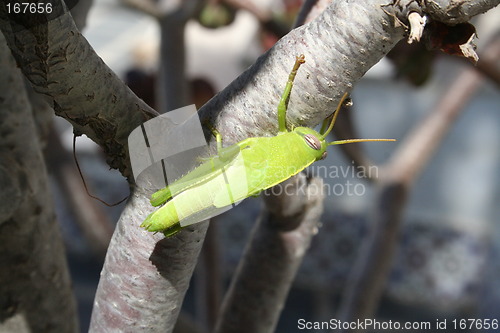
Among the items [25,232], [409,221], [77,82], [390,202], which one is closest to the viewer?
[77,82]

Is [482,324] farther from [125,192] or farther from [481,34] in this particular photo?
[125,192]

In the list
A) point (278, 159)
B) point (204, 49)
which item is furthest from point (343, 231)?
point (278, 159)

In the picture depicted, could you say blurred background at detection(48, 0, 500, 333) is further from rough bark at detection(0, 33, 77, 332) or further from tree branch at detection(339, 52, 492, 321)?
Result: rough bark at detection(0, 33, 77, 332)

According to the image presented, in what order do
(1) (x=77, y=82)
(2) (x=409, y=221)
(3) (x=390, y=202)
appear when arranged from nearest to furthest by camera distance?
(1) (x=77, y=82)
(3) (x=390, y=202)
(2) (x=409, y=221)

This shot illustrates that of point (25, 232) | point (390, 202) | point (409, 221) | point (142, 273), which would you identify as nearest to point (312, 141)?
point (142, 273)

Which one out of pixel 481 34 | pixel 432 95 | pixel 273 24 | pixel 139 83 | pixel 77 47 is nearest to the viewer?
pixel 77 47

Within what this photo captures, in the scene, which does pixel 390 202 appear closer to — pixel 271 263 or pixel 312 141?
pixel 271 263

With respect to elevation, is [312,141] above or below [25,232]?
above
